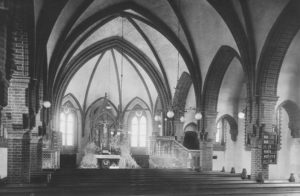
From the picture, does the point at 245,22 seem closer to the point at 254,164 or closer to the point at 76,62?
the point at 254,164

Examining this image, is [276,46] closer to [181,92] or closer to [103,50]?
[181,92]

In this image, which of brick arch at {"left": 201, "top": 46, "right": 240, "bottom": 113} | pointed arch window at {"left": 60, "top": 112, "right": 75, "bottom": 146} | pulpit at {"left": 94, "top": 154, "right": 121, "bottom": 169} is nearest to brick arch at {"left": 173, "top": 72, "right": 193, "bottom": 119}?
brick arch at {"left": 201, "top": 46, "right": 240, "bottom": 113}

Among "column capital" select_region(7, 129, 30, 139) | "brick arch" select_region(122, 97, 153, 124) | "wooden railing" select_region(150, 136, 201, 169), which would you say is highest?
"brick arch" select_region(122, 97, 153, 124)

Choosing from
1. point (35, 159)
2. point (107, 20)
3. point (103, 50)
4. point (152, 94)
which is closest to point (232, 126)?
point (152, 94)

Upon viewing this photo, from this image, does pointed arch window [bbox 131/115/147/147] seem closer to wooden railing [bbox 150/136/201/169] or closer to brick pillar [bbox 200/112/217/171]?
wooden railing [bbox 150/136/201/169]

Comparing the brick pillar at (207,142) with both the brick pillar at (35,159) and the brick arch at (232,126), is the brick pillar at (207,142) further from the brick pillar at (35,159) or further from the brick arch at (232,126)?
the brick pillar at (35,159)

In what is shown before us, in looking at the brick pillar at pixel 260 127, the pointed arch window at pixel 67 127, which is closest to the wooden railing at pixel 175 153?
the brick pillar at pixel 260 127

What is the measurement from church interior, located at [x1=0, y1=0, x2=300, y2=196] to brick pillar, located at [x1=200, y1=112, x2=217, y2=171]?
6 cm

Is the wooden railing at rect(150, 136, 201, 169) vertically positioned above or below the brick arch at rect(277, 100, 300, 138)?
below

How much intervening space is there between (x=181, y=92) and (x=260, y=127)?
448 inches

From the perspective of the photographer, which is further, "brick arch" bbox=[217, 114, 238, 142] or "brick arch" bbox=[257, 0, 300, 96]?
"brick arch" bbox=[217, 114, 238, 142]

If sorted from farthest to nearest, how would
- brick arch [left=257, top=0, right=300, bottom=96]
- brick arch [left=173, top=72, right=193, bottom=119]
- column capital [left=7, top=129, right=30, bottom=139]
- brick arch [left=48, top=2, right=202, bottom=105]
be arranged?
brick arch [left=173, top=72, right=193, bottom=119] < brick arch [left=48, top=2, right=202, bottom=105] < brick arch [left=257, top=0, right=300, bottom=96] < column capital [left=7, top=129, right=30, bottom=139]

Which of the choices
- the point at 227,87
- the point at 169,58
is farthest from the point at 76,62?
the point at 227,87

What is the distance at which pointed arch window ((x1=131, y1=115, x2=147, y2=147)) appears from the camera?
3434 centimetres
